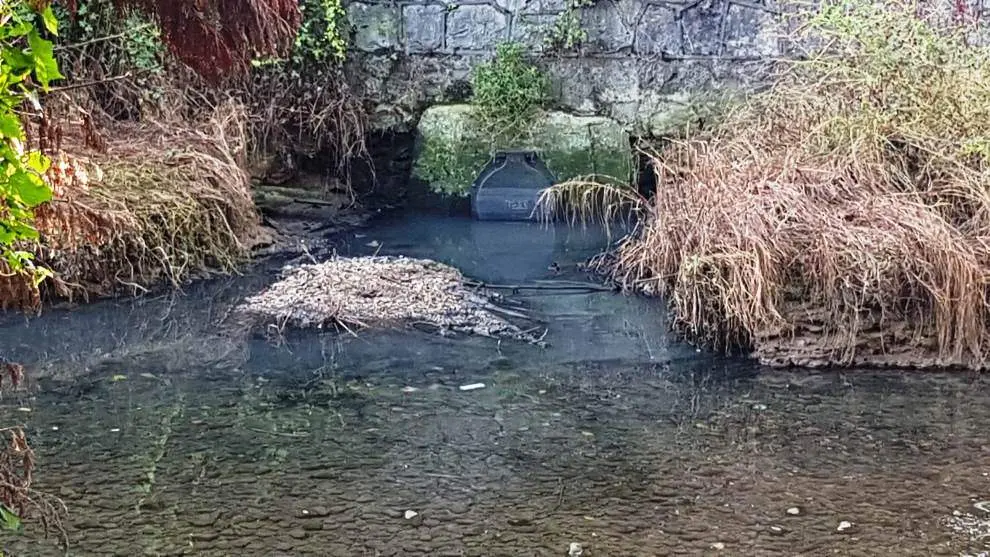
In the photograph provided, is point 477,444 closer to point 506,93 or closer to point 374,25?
point 506,93

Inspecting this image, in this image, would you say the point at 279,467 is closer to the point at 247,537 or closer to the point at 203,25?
the point at 247,537

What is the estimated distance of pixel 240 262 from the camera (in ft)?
18.6

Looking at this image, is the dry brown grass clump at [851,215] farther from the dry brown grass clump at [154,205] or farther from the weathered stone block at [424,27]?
the weathered stone block at [424,27]

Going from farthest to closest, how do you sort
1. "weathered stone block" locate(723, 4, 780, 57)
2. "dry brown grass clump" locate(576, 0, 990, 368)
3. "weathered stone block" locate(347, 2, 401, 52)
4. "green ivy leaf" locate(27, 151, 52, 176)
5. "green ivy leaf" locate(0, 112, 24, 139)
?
"weathered stone block" locate(347, 2, 401, 52), "weathered stone block" locate(723, 4, 780, 57), "dry brown grass clump" locate(576, 0, 990, 368), "green ivy leaf" locate(27, 151, 52, 176), "green ivy leaf" locate(0, 112, 24, 139)

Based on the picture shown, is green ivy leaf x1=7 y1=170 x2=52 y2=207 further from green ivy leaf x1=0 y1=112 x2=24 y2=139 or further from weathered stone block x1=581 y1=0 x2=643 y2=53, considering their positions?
weathered stone block x1=581 y1=0 x2=643 y2=53

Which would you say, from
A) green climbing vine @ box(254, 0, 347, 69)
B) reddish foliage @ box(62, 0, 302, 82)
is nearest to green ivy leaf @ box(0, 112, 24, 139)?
reddish foliage @ box(62, 0, 302, 82)

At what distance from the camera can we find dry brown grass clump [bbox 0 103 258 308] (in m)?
4.94

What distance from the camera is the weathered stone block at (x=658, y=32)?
7164mm

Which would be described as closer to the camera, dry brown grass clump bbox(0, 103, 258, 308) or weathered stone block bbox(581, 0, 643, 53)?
dry brown grass clump bbox(0, 103, 258, 308)

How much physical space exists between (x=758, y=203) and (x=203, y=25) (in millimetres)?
3062

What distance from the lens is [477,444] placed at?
3475 mm

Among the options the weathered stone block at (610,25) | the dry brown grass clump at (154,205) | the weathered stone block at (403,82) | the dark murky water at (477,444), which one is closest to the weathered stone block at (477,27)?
the weathered stone block at (403,82)

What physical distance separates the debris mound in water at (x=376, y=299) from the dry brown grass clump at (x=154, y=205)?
1.72 ft

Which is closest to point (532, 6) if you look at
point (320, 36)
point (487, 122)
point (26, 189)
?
point (487, 122)
